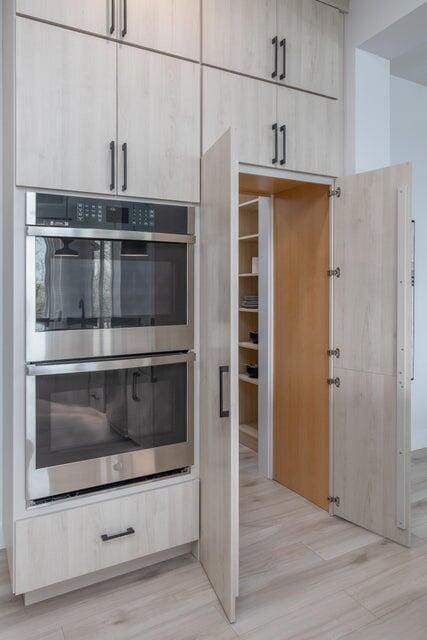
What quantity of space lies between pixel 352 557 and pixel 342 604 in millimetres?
396

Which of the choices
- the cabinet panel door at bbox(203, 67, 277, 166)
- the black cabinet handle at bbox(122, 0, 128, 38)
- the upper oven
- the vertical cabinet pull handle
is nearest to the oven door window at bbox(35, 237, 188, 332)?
the upper oven

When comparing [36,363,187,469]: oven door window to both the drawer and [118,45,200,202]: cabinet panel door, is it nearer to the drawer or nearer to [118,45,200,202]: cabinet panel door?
the drawer

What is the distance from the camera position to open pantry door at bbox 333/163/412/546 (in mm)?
2359

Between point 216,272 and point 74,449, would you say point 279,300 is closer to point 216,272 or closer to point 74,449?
point 216,272

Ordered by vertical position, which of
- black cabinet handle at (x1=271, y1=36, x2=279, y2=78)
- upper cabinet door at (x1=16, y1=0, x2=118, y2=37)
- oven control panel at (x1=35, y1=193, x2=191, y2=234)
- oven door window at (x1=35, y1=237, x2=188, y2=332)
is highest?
black cabinet handle at (x1=271, y1=36, x2=279, y2=78)

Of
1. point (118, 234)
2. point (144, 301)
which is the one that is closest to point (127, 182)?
point (118, 234)

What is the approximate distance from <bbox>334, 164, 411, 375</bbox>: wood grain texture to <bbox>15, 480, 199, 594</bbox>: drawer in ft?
3.99

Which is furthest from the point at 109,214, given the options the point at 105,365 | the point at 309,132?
the point at 309,132

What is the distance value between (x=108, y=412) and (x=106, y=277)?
1.98 ft

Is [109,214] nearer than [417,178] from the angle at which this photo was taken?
Yes

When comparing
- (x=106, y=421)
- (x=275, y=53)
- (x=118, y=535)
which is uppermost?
(x=275, y=53)

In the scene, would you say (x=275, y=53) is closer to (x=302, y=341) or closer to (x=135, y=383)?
(x=302, y=341)

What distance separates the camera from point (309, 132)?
100 inches

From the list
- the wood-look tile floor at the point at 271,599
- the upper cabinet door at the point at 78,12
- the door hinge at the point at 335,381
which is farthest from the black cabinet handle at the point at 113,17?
the wood-look tile floor at the point at 271,599
